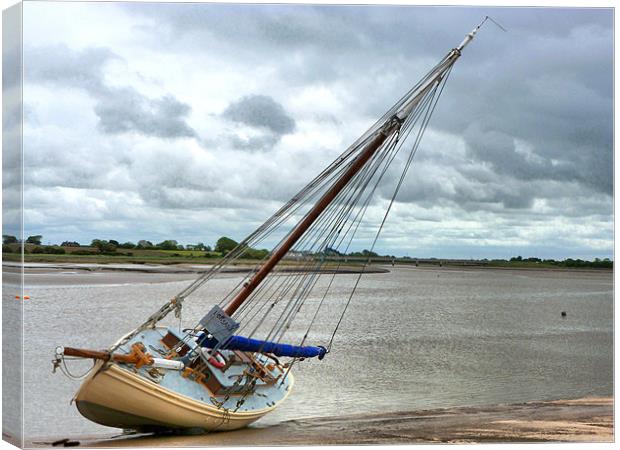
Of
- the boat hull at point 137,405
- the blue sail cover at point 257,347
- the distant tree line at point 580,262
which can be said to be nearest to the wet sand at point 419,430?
the boat hull at point 137,405

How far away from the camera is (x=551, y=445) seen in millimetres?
10188

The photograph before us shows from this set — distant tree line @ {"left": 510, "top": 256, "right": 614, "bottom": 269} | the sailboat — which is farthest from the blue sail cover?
distant tree line @ {"left": 510, "top": 256, "right": 614, "bottom": 269}

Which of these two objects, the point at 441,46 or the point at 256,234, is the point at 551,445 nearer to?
the point at 256,234

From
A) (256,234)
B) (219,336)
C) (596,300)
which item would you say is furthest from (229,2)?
(596,300)

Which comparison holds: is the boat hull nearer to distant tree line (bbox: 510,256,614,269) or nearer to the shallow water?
the shallow water

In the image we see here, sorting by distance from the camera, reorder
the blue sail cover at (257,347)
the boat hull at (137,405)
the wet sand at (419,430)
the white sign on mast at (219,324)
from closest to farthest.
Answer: the boat hull at (137,405) → the wet sand at (419,430) → the white sign on mast at (219,324) → the blue sail cover at (257,347)

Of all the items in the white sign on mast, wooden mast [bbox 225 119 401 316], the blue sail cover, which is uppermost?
wooden mast [bbox 225 119 401 316]

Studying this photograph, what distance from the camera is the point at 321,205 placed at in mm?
11195

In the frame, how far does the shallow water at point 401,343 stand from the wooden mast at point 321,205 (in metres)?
2.53

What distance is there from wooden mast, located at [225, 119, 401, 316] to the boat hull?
5.08ft

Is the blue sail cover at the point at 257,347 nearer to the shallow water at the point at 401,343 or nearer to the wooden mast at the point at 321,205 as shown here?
the wooden mast at the point at 321,205

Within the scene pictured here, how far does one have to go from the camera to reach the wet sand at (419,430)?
33.8ft

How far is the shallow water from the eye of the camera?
14.4m

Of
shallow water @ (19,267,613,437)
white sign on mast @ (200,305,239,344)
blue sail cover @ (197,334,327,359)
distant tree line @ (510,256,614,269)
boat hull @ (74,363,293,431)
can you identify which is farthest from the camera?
shallow water @ (19,267,613,437)
